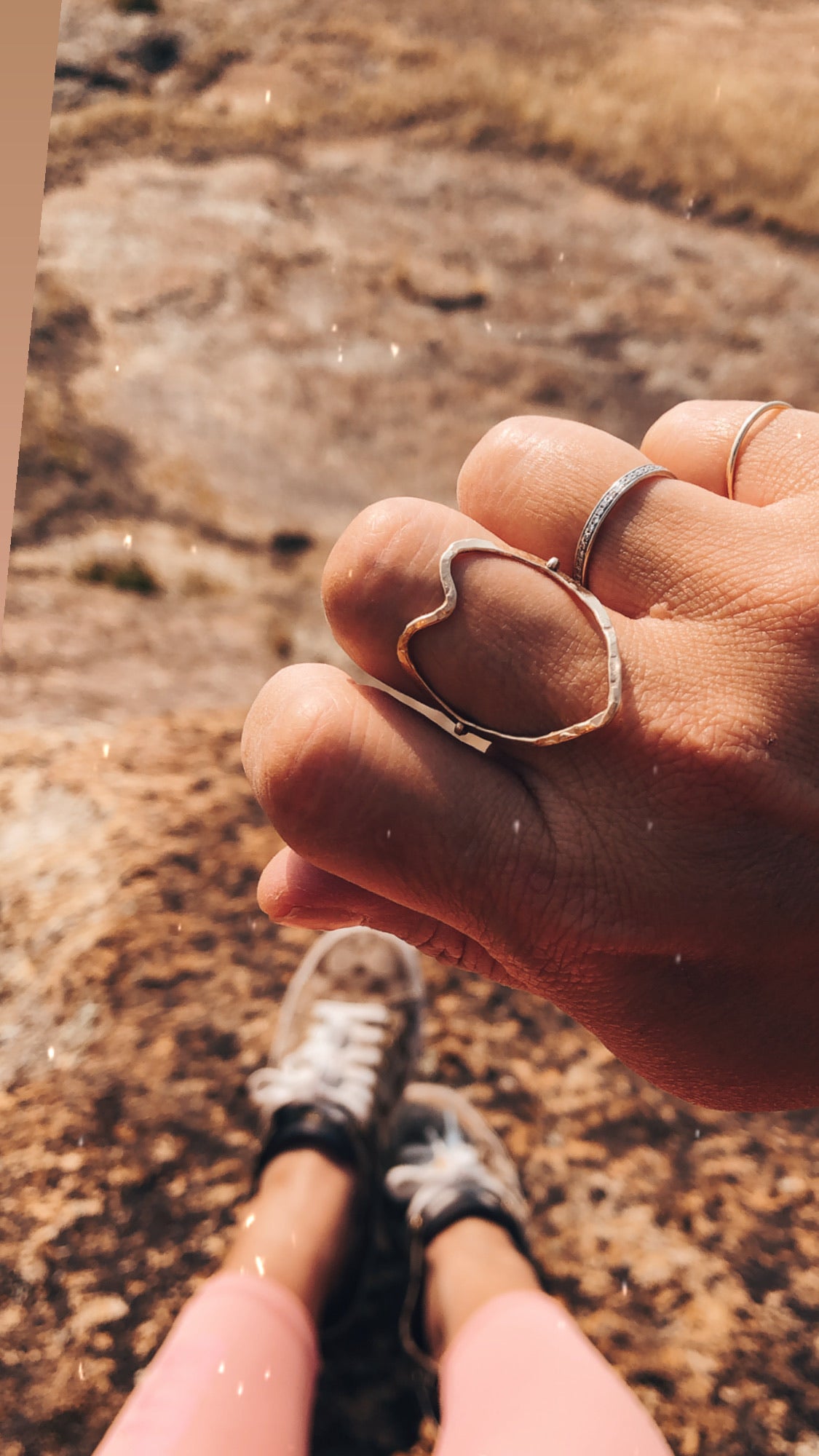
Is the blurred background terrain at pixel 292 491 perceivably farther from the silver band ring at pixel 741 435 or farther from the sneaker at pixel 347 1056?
the silver band ring at pixel 741 435

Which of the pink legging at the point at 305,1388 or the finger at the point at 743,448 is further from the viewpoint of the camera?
the pink legging at the point at 305,1388

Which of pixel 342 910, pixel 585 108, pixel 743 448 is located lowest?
pixel 342 910

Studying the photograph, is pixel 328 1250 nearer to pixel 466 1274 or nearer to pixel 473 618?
pixel 466 1274

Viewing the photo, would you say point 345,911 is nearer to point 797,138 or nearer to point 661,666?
point 661,666

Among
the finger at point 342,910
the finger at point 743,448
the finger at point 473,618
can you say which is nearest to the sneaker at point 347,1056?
the finger at point 342,910

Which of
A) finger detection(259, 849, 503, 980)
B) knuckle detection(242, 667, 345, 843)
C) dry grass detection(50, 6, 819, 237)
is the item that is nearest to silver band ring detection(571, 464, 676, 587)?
knuckle detection(242, 667, 345, 843)

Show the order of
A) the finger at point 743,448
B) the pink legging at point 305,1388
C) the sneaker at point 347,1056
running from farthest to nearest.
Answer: the sneaker at point 347,1056 → the pink legging at point 305,1388 → the finger at point 743,448

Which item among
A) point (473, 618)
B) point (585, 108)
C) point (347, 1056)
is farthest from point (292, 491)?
point (473, 618)
